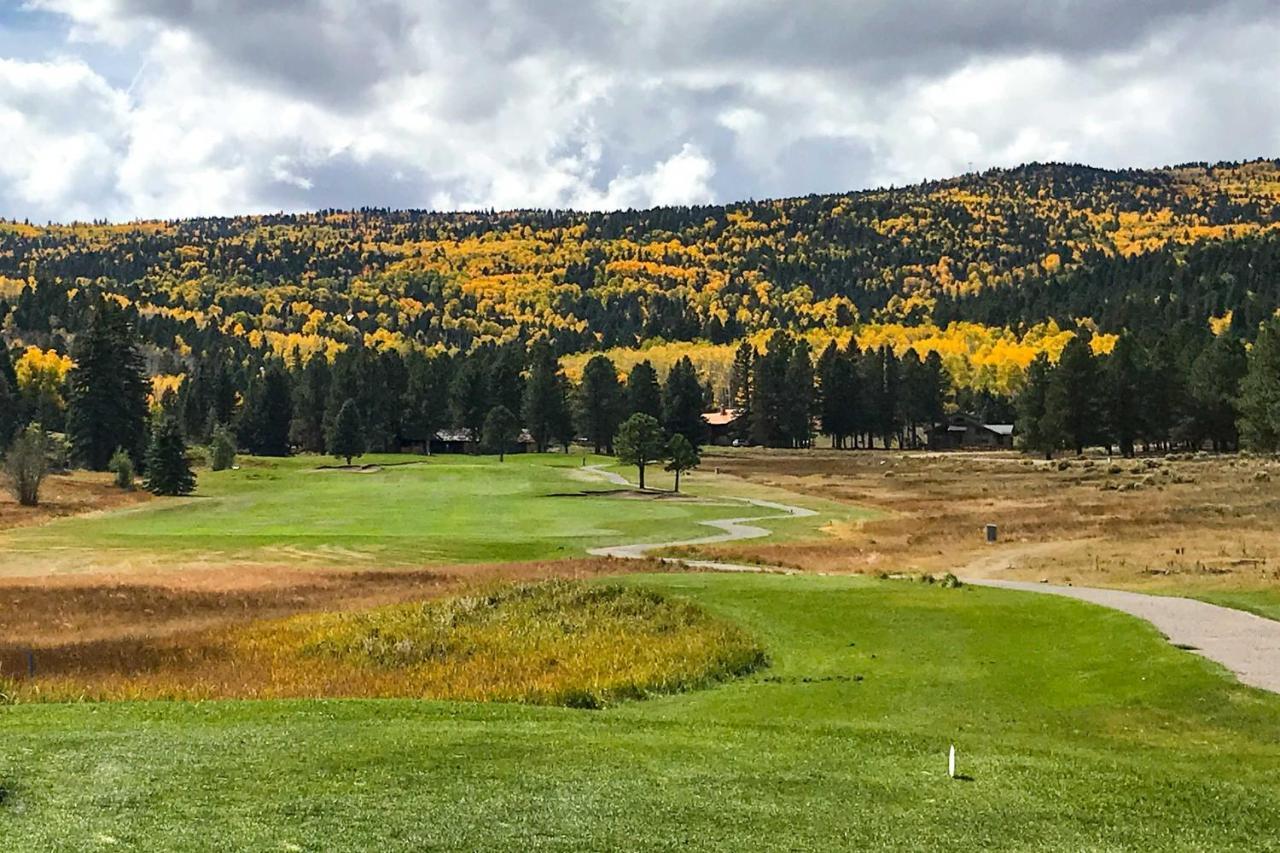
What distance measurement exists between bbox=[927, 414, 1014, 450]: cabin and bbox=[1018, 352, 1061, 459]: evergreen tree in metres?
44.6

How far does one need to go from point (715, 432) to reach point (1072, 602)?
166 meters

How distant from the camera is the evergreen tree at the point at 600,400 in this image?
161 metres

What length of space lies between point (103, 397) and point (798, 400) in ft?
320

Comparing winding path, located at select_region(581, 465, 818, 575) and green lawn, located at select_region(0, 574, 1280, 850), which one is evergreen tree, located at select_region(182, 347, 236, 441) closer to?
winding path, located at select_region(581, 465, 818, 575)

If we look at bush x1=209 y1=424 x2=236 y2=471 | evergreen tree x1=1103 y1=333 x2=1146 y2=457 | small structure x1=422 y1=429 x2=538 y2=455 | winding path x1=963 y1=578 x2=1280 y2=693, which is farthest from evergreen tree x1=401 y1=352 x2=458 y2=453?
winding path x1=963 y1=578 x2=1280 y2=693

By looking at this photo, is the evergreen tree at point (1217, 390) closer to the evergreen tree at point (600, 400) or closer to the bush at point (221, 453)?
the evergreen tree at point (600, 400)

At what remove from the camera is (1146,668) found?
65.9 ft

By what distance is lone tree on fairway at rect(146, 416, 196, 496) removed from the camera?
92.4 metres

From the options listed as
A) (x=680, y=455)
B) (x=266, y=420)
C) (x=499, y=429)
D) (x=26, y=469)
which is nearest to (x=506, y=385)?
(x=499, y=429)

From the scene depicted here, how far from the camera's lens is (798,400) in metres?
173

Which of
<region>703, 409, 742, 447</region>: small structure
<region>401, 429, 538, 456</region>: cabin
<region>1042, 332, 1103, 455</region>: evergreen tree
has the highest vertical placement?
<region>1042, 332, 1103, 455</region>: evergreen tree

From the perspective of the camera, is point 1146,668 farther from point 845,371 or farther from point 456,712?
point 845,371

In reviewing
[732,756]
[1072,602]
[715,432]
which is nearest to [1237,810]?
[732,756]

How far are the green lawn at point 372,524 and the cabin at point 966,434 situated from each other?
84870mm
